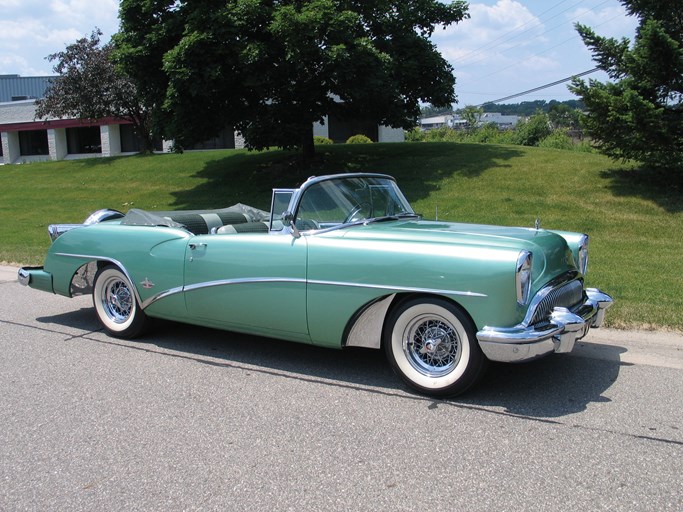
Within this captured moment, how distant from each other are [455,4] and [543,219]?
8.80m

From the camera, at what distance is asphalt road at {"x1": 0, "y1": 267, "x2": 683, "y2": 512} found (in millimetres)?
3160

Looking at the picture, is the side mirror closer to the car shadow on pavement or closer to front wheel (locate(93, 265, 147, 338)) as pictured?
A: the car shadow on pavement

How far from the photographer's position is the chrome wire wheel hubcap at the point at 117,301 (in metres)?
6.09

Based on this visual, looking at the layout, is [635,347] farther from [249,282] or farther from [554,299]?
[249,282]

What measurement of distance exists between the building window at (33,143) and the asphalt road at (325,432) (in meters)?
41.1

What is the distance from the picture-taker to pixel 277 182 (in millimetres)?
18656

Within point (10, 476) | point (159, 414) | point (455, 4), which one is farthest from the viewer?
point (455, 4)

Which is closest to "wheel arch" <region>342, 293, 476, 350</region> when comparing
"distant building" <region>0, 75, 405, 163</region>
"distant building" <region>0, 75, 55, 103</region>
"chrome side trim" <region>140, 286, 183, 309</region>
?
"chrome side trim" <region>140, 286, 183, 309</region>

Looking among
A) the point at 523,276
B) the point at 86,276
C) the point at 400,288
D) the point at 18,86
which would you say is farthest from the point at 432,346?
the point at 18,86

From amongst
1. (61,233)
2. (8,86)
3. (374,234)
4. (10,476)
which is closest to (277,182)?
(61,233)

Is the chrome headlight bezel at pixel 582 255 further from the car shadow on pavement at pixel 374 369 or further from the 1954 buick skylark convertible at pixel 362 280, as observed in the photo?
the car shadow on pavement at pixel 374 369

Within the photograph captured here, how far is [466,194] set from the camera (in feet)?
50.3

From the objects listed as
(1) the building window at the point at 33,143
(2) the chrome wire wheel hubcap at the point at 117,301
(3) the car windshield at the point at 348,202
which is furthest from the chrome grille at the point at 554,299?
(1) the building window at the point at 33,143

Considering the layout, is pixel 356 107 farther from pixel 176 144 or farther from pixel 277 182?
pixel 176 144
